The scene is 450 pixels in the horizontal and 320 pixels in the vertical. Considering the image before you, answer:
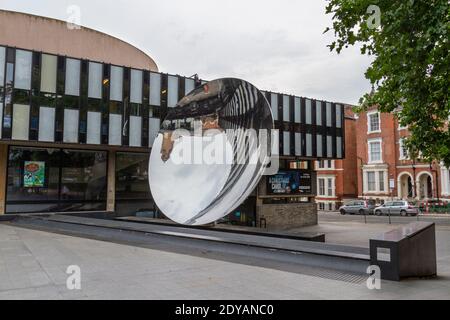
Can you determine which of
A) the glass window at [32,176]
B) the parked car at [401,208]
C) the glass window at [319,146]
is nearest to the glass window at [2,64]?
the glass window at [32,176]

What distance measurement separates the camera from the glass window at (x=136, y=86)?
26.0 m

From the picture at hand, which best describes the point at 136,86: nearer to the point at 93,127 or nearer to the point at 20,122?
the point at 93,127

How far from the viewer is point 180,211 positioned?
1692 centimetres

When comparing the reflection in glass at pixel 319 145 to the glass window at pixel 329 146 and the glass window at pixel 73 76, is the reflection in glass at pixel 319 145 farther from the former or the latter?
the glass window at pixel 73 76

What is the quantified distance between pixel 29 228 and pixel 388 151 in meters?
42.8

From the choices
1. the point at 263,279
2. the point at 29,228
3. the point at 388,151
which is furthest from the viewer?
the point at 388,151

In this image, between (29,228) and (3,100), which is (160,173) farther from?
(3,100)

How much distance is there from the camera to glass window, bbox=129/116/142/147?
84.8 feet

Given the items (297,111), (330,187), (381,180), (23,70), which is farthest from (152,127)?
(330,187)

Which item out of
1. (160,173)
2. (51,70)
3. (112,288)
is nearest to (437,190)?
(160,173)

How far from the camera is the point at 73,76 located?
2405 cm

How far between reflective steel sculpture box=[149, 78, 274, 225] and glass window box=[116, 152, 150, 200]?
29.2ft

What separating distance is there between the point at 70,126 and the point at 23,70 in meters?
4.02

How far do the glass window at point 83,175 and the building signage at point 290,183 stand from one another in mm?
12541
